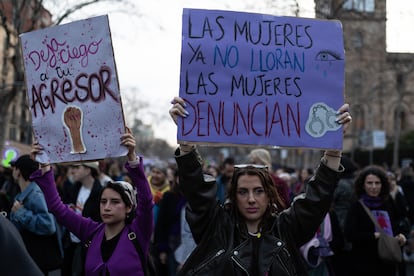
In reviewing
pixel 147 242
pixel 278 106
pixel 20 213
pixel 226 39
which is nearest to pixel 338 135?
pixel 278 106

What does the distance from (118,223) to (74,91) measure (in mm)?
976

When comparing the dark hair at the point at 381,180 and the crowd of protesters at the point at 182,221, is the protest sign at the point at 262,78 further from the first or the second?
the dark hair at the point at 381,180

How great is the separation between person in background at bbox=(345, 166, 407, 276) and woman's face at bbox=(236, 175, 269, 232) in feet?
10.6

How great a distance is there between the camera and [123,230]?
4.15m

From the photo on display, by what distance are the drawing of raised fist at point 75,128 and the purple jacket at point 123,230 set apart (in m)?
0.31

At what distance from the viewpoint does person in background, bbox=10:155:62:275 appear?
5.52 metres

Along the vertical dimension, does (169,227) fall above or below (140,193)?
below

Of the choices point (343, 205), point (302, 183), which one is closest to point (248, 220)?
point (343, 205)

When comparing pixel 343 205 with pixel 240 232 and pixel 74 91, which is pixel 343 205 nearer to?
pixel 74 91

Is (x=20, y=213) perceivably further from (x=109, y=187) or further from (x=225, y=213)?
(x=225, y=213)

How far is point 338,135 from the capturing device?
A: 362 cm

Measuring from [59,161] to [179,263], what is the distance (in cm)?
353

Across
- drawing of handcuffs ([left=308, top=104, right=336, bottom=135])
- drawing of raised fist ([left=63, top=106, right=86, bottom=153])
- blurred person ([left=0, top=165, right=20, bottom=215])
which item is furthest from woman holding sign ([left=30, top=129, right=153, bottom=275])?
blurred person ([left=0, top=165, right=20, bottom=215])

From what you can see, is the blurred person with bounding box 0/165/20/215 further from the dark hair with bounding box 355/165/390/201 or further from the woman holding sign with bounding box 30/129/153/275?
the dark hair with bounding box 355/165/390/201
